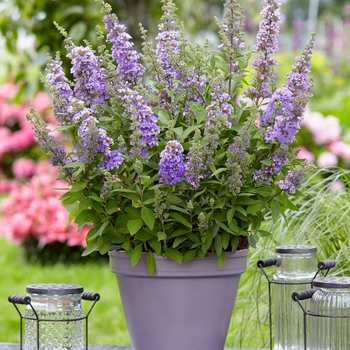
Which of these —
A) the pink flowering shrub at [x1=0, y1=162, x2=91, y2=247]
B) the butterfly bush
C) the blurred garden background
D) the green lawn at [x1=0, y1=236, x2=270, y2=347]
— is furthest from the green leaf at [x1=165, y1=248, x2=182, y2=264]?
the pink flowering shrub at [x1=0, y1=162, x2=91, y2=247]

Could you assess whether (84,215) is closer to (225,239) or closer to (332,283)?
(225,239)

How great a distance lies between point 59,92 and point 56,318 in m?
0.37

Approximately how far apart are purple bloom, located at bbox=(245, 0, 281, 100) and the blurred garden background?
55 cm

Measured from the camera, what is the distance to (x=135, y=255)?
40.1 inches

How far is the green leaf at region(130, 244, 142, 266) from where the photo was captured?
1.01 m

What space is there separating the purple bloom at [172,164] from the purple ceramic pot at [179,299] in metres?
0.15

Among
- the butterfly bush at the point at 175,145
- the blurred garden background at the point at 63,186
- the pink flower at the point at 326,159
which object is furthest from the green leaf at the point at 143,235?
the pink flower at the point at 326,159

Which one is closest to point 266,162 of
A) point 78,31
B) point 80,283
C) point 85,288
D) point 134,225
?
point 134,225

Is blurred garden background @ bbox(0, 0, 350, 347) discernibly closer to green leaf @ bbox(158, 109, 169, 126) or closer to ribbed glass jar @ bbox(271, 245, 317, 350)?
ribbed glass jar @ bbox(271, 245, 317, 350)

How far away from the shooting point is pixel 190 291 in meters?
1.05

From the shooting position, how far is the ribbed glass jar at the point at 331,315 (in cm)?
96

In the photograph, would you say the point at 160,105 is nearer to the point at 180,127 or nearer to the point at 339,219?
the point at 180,127

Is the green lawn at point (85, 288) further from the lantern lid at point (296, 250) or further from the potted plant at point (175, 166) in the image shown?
the potted plant at point (175, 166)

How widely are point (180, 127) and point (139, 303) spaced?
0.30 metres
